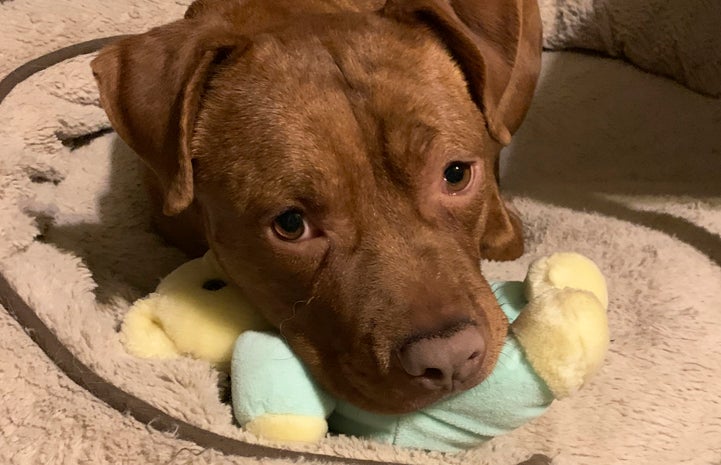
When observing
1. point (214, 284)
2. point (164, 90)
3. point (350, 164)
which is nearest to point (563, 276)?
point (350, 164)

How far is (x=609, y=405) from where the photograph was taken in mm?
2193

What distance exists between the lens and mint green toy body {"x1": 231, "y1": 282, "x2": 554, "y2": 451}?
184 centimetres

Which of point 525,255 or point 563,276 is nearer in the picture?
point 563,276

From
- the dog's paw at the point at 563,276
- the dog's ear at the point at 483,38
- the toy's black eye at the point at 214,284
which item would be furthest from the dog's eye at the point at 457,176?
the toy's black eye at the point at 214,284

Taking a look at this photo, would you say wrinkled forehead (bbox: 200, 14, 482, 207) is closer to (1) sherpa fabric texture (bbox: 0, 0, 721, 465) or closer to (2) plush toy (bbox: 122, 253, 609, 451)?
(2) plush toy (bbox: 122, 253, 609, 451)

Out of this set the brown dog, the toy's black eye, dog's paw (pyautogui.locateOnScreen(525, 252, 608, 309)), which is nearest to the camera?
the brown dog

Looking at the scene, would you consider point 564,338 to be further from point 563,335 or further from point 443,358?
point 443,358

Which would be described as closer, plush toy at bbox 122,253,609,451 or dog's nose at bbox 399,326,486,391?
dog's nose at bbox 399,326,486,391

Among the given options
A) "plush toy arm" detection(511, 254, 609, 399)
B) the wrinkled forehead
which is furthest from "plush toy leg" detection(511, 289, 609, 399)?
the wrinkled forehead

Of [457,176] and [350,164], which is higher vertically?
[350,164]

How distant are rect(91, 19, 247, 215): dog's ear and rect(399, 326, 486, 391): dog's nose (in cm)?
61

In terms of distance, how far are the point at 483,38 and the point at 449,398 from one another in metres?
0.86

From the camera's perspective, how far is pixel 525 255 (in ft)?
9.18

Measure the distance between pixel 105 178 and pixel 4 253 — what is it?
0.77 m
